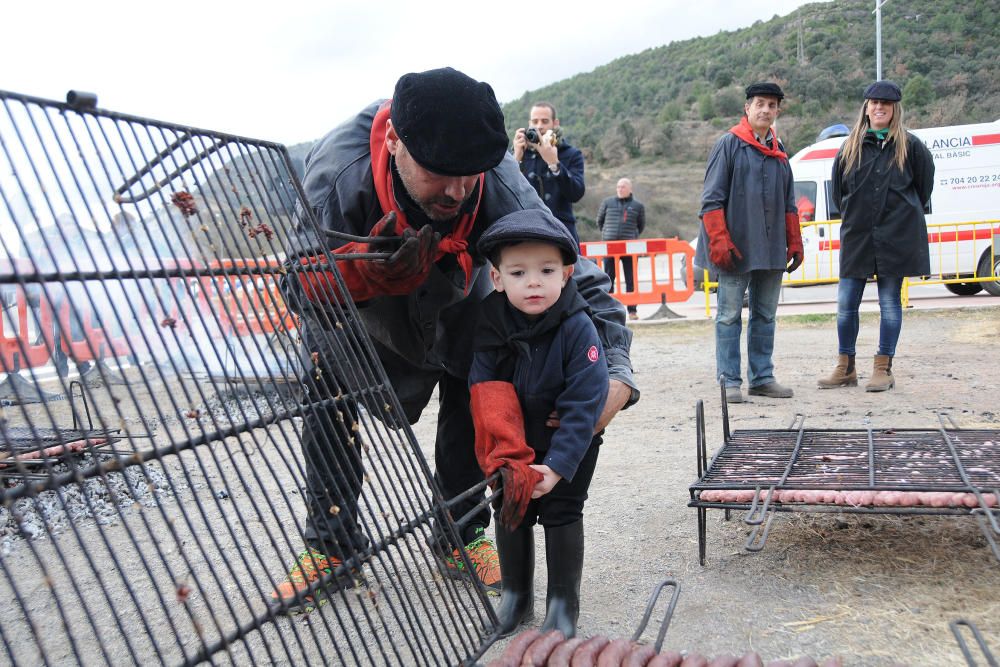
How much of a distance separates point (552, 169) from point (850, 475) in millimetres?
3819

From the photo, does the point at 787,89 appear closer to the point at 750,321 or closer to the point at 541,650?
the point at 750,321

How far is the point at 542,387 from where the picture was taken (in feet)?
7.93

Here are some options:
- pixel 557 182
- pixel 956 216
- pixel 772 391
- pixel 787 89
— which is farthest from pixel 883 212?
pixel 787 89

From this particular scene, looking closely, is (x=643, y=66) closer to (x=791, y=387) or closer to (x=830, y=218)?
(x=830, y=218)

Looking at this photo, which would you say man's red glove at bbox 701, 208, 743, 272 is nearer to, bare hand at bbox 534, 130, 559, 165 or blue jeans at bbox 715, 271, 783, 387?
blue jeans at bbox 715, 271, 783, 387

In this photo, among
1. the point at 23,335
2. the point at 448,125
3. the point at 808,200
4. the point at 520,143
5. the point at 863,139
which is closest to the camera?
the point at 448,125

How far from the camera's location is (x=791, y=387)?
20.5 ft

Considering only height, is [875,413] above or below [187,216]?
below

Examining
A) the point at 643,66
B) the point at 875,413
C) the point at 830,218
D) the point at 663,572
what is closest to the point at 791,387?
the point at 875,413

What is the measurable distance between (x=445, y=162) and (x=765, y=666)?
1.53 metres

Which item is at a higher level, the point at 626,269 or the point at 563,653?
the point at 563,653

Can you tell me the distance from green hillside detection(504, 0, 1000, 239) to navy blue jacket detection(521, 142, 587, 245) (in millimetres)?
28106


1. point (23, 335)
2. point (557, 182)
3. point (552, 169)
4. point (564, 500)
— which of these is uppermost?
point (552, 169)

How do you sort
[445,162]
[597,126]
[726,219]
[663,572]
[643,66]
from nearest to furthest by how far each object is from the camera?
[445,162], [663,572], [726,219], [597,126], [643,66]
